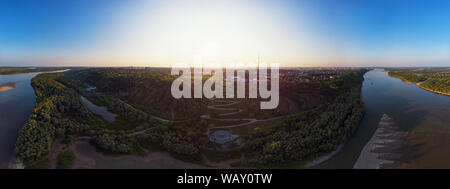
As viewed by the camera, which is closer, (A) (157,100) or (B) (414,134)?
(B) (414,134)

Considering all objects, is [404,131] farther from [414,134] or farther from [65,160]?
[65,160]

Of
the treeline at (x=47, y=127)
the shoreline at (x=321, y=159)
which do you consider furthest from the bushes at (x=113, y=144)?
the shoreline at (x=321, y=159)

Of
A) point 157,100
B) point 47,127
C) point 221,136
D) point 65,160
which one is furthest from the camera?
point 157,100

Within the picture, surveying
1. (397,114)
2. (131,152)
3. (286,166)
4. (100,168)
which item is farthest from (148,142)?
(397,114)

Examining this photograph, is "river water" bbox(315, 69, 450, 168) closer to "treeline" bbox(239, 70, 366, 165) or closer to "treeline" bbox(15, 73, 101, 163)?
"treeline" bbox(239, 70, 366, 165)

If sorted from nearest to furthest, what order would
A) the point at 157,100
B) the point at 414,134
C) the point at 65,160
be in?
the point at 65,160, the point at 414,134, the point at 157,100

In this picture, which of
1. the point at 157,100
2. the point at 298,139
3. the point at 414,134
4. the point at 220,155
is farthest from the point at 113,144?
the point at 414,134

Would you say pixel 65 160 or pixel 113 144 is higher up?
pixel 113 144

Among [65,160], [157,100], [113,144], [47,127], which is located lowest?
[65,160]
